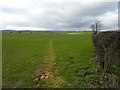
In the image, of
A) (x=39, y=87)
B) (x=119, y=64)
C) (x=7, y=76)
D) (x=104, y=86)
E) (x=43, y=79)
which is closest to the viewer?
(x=104, y=86)

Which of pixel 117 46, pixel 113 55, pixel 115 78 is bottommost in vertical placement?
pixel 115 78

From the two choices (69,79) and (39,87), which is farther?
(69,79)

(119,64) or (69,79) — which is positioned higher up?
(119,64)

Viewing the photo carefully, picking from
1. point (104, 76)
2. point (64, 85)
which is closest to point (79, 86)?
point (64, 85)

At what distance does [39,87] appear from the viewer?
494 centimetres

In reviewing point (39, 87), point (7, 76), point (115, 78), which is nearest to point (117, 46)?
point (115, 78)

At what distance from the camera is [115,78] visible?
5070 mm

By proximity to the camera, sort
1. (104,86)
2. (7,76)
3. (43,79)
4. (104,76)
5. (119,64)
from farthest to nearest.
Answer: (119,64)
(7,76)
(43,79)
(104,76)
(104,86)

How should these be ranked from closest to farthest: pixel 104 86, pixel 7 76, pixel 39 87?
pixel 104 86
pixel 39 87
pixel 7 76

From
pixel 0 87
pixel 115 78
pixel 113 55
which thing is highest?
pixel 113 55

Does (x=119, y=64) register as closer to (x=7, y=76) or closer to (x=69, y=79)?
(x=69, y=79)

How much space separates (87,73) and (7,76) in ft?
15.9

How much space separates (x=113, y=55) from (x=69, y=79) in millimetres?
2502

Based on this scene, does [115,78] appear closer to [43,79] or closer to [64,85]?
[64,85]
